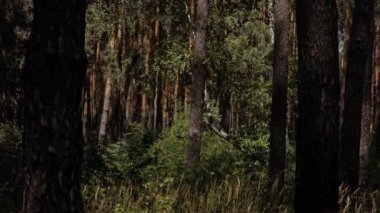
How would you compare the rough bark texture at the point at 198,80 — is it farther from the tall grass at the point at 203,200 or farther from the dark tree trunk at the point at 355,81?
the tall grass at the point at 203,200

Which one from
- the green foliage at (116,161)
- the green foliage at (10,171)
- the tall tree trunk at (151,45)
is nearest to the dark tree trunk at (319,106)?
the green foliage at (10,171)

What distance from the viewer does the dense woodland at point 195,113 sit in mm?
3270

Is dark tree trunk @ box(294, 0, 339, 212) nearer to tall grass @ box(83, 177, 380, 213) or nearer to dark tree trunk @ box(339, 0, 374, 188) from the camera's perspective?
tall grass @ box(83, 177, 380, 213)

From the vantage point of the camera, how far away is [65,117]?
3.25 metres

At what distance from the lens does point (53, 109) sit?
10.6ft

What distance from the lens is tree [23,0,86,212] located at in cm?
323

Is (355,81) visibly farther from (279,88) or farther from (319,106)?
(319,106)

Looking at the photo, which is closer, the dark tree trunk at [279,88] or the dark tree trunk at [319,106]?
the dark tree trunk at [319,106]

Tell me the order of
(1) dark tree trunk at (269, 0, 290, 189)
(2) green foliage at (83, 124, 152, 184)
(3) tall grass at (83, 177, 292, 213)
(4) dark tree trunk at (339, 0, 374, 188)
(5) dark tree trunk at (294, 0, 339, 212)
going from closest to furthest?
(3) tall grass at (83, 177, 292, 213) < (5) dark tree trunk at (294, 0, 339, 212) < (2) green foliage at (83, 124, 152, 184) < (4) dark tree trunk at (339, 0, 374, 188) < (1) dark tree trunk at (269, 0, 290, 189)

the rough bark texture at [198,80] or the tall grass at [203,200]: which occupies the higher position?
the rough bark texture at [198,80]

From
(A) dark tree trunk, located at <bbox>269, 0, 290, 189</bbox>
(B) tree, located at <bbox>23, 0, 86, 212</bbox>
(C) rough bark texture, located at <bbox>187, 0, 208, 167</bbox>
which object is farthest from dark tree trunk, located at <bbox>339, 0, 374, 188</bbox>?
(B) tree, located at <bbox>23, 0, 86, 212</bbox>

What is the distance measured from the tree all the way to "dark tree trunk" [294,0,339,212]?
2.78 metres

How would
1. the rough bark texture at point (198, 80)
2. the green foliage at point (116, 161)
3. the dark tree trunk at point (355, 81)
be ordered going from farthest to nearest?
the rough bark texture at point (198, 80) → the dark tree trunk at point (355, 81) → the green foliage at point (116, 161)

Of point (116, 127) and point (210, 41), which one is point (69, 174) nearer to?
point (210, 41)
